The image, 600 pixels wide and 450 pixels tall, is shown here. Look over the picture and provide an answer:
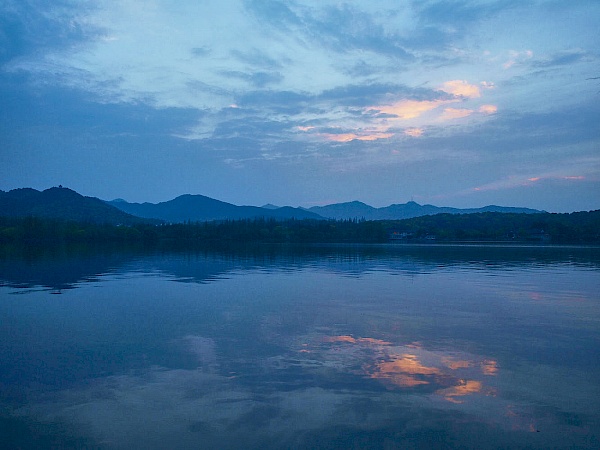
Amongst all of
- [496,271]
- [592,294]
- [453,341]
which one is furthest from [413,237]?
[453,341]

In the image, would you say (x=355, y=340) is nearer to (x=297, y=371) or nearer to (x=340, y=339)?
(x=340, y=339)

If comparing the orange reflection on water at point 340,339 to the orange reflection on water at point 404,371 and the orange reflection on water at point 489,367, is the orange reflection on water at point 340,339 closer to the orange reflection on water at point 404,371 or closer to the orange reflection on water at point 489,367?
the orange reflection on water at point 404,371

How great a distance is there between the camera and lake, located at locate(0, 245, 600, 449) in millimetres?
8062

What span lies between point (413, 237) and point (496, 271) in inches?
4564

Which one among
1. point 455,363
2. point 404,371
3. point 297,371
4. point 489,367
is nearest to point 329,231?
point 455,363

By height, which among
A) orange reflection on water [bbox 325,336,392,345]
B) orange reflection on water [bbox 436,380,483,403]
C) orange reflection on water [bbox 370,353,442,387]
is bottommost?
orange reflection on water [bbox 436,380,483,403]

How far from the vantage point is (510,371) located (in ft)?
37.4

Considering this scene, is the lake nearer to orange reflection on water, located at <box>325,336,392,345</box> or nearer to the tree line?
orange reflection on water, located at <box>325,336,392,345</box>

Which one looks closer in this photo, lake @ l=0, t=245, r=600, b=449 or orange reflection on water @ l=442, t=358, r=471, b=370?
lake @ l=0, t=245, r=600, b=449

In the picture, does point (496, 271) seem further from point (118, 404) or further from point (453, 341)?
point (118, 404)

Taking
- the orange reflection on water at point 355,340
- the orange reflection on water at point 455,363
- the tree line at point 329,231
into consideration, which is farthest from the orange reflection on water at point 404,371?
the tree line at point 329,231

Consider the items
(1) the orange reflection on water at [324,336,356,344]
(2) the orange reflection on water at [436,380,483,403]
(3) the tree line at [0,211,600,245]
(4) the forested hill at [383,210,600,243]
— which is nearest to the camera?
(2) the orange reflection on water at [436,380,483,403]

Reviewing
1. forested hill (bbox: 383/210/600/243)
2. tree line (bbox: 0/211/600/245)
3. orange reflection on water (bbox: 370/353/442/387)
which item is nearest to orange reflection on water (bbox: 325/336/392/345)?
orange reflection on water (bbox: 370/353/442/387)

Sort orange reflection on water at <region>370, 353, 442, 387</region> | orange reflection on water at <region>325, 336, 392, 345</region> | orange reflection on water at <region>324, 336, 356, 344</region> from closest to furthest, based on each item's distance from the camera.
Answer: orange reflection on water at <region>370, 353, 442, 387</region>, orange reflection on water at <region>325, 336, 392, 345</region>, orange reflection on water at <region>324, 336, 356, 344</region>
